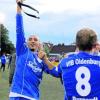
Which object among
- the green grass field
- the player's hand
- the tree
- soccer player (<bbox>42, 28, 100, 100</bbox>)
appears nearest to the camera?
soccer player (<bbox>42, 28, 100, 100</bbox>)

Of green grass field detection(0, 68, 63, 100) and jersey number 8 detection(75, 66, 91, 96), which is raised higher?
jersey number 8 detection(75, 66, 91, 96)

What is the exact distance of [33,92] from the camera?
805cm

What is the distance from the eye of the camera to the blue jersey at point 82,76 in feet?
19.1

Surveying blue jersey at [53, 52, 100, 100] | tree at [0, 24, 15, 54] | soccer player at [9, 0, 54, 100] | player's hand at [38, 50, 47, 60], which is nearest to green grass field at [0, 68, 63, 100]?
soccer player at [9, 0, 54, 100]

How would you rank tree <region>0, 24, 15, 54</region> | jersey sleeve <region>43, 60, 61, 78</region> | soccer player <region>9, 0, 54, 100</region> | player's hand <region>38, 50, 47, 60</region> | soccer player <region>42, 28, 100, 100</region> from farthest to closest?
tree <region>0, 24, 15, 54</region>, soccer player <region>9, 0, 54, 100</region>, player's hand <region>38, 50, 47, 60</region>, jersey sleeve <region>43, 60, 61, 78</region>, soccer player <region>42, 28, 100, 100</region>

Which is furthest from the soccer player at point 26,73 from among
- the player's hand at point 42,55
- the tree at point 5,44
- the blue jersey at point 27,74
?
the tree at point 5,44

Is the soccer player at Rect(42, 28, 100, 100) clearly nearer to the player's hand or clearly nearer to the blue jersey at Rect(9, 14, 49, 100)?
the player's hand

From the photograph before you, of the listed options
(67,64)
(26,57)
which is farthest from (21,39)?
(67,64)

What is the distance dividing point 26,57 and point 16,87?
0.51 meters

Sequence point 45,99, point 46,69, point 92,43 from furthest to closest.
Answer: point 45,99 → point 46,69 → point 92,43

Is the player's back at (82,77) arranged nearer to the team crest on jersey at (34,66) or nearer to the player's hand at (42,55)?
the player's hand at (42,55)

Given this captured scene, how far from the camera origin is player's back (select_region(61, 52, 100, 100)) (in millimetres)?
5816

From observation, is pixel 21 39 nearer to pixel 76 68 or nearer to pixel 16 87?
pixel 16 87

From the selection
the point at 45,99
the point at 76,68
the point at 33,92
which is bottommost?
the point at 45,99
